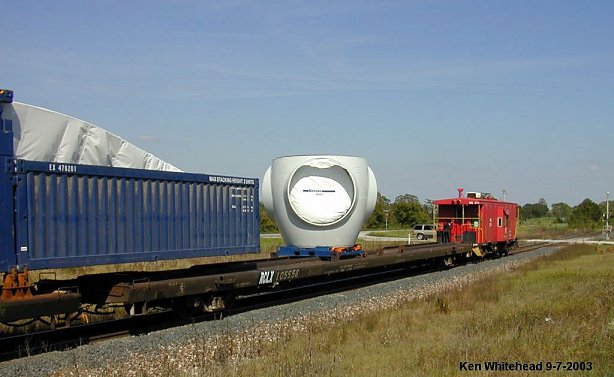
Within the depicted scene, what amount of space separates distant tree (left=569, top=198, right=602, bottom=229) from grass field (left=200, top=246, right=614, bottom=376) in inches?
3495

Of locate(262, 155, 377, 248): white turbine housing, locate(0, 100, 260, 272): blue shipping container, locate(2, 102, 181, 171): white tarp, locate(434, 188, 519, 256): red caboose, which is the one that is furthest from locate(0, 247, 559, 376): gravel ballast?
locate(434, 188, 519, 256): red caboose

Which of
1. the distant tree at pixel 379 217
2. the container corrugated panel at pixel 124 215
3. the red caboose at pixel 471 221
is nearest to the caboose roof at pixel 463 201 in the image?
the red caboose at pixel 471 221

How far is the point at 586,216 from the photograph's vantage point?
98688 millimetres

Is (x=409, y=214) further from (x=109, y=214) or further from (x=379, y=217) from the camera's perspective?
(x=109, y=214)

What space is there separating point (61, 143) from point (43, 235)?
1.67 m

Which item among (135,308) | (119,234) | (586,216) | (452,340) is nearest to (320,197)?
(135,308)

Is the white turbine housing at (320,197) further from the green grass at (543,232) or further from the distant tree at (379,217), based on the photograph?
the distant tree at (379,217)

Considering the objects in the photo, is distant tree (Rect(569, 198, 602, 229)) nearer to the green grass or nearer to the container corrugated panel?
the green grass

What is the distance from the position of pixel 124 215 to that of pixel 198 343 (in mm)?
2861

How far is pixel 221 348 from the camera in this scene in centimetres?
895

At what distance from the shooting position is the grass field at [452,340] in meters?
7.57

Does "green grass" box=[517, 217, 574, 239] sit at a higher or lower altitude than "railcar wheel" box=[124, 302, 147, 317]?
lower

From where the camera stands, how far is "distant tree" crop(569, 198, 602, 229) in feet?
313

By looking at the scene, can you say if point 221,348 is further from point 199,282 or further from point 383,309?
point 383,309
